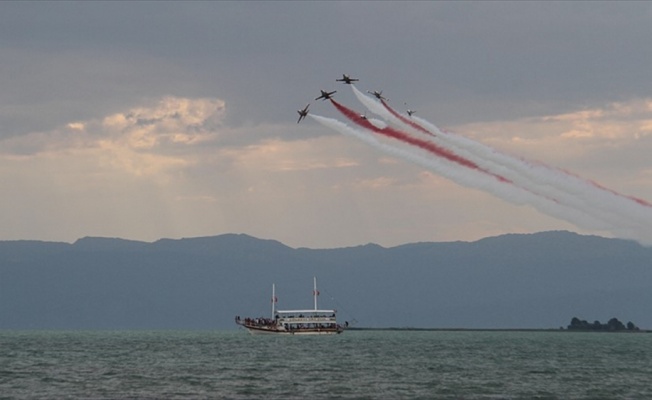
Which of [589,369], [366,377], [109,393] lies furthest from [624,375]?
[109,393]

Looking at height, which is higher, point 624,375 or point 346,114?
point 346,114

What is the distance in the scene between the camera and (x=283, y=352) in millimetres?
187500

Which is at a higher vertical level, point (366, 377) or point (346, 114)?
point (346, 114)

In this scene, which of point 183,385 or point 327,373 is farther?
point 327,373

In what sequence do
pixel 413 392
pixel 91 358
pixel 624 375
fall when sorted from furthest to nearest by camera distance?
pixel 91 358 < pixel 624 375 < pixel 413 392

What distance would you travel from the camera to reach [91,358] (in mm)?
170750

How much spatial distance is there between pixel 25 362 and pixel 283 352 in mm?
48403

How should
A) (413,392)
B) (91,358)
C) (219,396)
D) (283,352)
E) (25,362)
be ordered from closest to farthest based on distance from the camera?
(219,396) < (413,392) < (25,362) < (91,358) < (283,352)

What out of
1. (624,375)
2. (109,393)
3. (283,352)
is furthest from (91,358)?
(624,375)

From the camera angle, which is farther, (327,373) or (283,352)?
(283,352)

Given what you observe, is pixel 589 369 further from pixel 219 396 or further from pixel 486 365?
pixel 219 396

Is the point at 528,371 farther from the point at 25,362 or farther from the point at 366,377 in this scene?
the point at 25,362

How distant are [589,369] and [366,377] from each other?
40.2 m

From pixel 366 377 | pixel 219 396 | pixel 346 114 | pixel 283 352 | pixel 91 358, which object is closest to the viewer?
pixel 219 396
